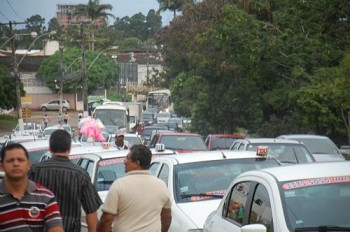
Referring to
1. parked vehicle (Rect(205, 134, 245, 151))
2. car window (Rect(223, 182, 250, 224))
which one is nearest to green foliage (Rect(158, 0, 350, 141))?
parked vehicle (Rect(205, 134, 245, 151))

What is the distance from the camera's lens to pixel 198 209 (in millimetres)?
10758

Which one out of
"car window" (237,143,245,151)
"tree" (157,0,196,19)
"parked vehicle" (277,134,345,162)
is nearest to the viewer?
"car window" (237,143,245,151)

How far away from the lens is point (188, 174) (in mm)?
11656

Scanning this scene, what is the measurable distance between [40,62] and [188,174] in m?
103

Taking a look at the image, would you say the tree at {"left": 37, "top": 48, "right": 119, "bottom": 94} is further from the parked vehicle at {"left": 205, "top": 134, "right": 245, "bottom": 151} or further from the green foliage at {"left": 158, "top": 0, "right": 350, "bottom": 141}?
the parked vehicle at {"left": 205, "top": 134, "right": 245, "bottom": 151}

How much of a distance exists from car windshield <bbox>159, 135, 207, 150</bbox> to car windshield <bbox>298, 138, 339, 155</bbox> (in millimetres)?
3300

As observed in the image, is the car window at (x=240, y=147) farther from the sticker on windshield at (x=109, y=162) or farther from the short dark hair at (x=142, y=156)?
the short dark hair at (x=142, y=156)

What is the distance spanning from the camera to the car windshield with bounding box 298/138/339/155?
83.3 ft

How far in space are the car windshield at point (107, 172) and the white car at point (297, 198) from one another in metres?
5.37

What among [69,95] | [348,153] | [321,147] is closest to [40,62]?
[69,95]

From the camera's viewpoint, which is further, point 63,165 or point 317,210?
point 63,165

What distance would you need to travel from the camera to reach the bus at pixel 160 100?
100375 millimetres

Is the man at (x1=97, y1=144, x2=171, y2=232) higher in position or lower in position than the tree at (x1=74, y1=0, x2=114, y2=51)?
lower

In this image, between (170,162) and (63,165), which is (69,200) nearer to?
(63,165)
